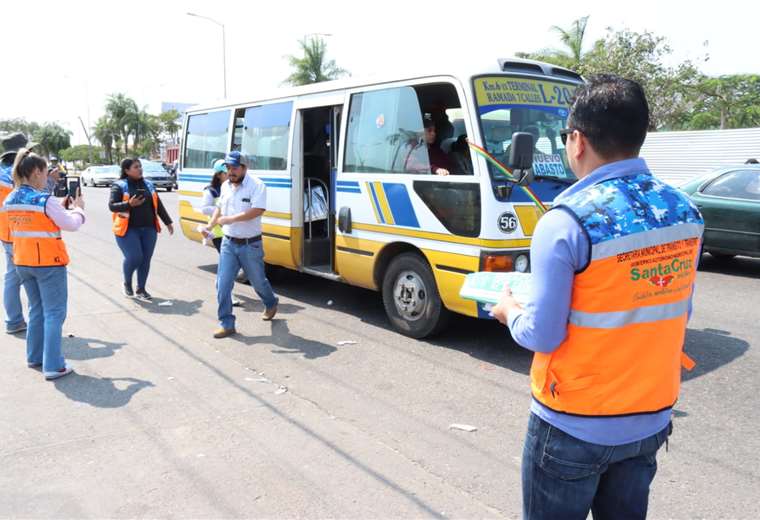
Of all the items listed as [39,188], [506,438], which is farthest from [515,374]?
[39,188]

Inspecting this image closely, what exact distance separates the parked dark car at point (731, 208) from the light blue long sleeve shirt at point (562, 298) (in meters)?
8.69

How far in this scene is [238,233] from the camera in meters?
6.51

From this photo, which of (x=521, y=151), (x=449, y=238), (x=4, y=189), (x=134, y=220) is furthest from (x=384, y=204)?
(x=4, y=189)

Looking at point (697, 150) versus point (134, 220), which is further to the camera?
point (697, 150)

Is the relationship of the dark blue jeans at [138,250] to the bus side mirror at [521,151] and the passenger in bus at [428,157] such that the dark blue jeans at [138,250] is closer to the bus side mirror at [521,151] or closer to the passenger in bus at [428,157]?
the passenger in bus at [428,157]

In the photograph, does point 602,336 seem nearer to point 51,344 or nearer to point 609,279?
point 609,279

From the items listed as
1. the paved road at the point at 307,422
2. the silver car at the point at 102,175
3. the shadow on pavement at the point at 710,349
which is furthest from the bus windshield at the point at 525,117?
the silver car at the point at 102,175

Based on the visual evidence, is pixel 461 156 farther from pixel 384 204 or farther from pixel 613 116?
pixel 613 116

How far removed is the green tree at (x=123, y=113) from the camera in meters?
65.1

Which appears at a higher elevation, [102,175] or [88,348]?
[102,175]

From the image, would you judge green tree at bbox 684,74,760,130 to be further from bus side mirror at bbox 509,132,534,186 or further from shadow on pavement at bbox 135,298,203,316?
bus side mirror at bbox 509,132,534,186

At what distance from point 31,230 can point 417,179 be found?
11.0 feet

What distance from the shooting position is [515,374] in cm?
525

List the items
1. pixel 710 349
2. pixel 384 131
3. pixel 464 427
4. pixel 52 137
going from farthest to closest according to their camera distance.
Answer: pixel 52 137 < pixel 384 131 < pixel 710 349 < pixel 464 427
